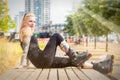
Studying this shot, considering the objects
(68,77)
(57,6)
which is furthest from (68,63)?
(57,6)

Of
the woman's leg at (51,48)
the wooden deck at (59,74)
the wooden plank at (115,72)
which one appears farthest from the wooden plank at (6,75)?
the wooden plank at (115,72)

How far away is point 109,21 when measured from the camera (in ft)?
18.9

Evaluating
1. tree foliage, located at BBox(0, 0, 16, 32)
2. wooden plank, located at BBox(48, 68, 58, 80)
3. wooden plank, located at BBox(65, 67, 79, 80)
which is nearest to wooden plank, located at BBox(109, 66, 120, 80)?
wooden plank, located at BBox(65, 67, 79, 80)

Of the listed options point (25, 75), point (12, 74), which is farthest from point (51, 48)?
point (12, 74)

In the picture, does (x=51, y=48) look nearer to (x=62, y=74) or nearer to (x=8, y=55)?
(x=62, y=74)

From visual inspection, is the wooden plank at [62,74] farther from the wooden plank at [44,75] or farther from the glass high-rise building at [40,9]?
the glass high-rise building at [40,9]

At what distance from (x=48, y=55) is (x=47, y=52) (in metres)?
0.04

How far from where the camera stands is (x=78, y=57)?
5.63 m

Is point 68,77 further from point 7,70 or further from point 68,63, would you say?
point 7,70

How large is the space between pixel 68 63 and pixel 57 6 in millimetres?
671

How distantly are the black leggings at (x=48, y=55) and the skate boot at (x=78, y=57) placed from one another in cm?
6

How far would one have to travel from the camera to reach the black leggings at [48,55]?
18.0ft

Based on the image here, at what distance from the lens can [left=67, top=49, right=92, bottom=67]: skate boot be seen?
558cm

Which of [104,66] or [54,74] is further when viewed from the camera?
[104,66]
